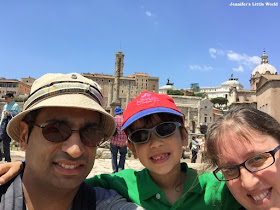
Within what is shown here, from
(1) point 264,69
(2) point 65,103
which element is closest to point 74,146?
(2) point 65,103

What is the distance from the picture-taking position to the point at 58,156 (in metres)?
1.66

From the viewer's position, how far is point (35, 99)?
1.77 m

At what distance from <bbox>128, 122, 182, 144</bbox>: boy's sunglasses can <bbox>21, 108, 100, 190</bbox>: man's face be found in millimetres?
564

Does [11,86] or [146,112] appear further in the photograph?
[11,86]

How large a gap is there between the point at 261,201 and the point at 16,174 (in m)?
1.78

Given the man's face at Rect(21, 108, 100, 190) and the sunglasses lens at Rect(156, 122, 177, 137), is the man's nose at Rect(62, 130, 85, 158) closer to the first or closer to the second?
the man's face at Rect(21, 108, 100, 190)

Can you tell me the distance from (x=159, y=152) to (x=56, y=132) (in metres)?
0.94

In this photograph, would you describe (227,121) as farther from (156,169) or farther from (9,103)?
(9,103)

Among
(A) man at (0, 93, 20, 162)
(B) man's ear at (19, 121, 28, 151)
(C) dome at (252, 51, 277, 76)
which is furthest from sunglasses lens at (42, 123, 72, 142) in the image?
(C) dome at (252, 51, 277, 76)

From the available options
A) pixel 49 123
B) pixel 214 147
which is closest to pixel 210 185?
pixel 214 147

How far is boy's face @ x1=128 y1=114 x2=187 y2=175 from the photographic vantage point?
212 centimetres

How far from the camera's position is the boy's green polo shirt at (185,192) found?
2.02 m

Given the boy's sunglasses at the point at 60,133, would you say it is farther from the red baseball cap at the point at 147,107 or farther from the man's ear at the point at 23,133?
the red baseball cap at the point at 147,107

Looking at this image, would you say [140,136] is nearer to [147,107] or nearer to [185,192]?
[147,107]
